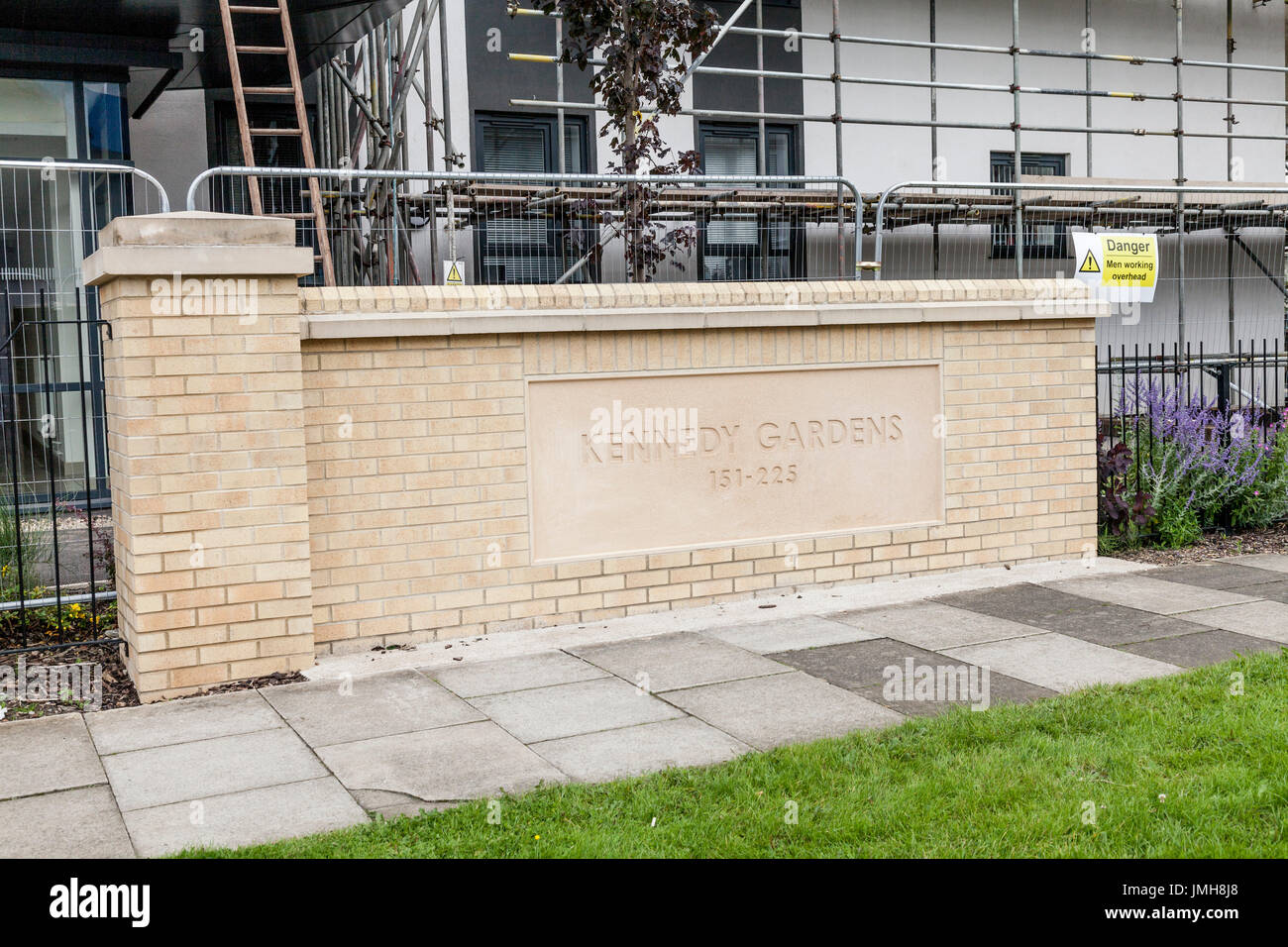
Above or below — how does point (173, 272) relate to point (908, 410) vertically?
above

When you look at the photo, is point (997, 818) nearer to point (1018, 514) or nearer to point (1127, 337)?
point (1018, 514)

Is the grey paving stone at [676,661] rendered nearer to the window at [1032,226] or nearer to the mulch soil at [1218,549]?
the mulch soil at [1218,549]

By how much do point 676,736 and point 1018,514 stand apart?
414 centimetres

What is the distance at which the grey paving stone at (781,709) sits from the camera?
204 inches

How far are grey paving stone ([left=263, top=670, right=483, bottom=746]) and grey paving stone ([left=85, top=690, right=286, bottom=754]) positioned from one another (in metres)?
0.12

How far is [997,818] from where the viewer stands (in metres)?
4.09

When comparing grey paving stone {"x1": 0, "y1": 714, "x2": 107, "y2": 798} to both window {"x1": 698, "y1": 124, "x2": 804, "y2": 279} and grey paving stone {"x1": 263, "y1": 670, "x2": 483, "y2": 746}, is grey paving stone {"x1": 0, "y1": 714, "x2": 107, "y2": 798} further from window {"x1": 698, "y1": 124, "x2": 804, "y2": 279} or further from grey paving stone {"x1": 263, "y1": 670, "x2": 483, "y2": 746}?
window {"x1": 698, "y1": 124, "x2": 804, "y2": 279}

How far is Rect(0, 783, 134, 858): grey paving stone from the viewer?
4070 millimetres

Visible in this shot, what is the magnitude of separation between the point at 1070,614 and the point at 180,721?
4.70 m

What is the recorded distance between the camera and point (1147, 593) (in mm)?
7641

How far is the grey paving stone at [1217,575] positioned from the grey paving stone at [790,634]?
2476mm
